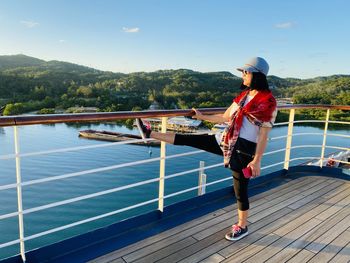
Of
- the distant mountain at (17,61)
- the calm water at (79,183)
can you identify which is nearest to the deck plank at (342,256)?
the calm water at (79,183)

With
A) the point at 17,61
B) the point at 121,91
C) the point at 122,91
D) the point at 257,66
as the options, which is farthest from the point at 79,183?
the point at 17,61

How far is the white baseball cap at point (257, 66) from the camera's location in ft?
5.40

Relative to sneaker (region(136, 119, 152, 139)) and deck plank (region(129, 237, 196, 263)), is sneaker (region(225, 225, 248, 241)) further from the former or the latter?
sneaker (region(136, 119, 152, 139))

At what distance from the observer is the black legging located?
5.78 feet

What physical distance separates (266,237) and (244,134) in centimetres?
80

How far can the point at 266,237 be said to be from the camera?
196cm

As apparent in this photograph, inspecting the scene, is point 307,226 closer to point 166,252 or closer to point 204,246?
point 204,246

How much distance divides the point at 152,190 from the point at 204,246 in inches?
847

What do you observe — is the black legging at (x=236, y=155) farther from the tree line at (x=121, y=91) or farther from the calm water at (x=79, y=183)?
the tree line at (x=121, y=91)

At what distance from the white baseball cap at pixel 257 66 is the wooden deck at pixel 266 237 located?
1137 millimetres

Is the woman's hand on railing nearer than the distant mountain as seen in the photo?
Yes

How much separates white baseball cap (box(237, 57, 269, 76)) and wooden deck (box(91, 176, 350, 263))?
1.14 metres

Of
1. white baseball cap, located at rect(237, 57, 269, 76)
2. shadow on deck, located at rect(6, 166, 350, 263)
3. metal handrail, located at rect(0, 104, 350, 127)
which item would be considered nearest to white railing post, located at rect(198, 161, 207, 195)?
shadow on deck, located at rect(6, 166, 350, 263)

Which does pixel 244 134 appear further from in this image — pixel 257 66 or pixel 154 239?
pixel 154 239
